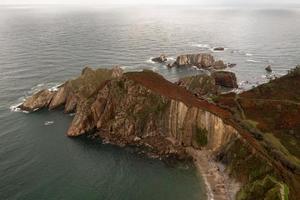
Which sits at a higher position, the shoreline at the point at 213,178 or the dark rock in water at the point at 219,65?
the dark rock in water at the point at 219,65

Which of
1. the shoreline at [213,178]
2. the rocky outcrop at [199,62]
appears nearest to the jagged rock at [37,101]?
the shoreline at [213,178]

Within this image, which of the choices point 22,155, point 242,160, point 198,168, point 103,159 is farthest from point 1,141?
point 242,160

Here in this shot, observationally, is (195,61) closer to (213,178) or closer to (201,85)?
(201,85)

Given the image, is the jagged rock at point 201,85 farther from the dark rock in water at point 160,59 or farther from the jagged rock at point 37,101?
the jagged rock at point 37,101

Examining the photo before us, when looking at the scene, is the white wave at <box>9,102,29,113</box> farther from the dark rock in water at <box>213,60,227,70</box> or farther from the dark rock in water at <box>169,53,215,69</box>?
the dark rock in water at <box>213,60,227,70</box>

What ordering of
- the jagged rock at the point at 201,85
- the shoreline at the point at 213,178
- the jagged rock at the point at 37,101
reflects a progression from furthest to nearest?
1. the jagged rock at the point at 201,85
2. the jagged rock at the point at 37,101
3. the shoreline at the point at 213,178

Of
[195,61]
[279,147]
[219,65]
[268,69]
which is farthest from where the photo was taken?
[195,61]

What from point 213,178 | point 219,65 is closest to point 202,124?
point 213,178
